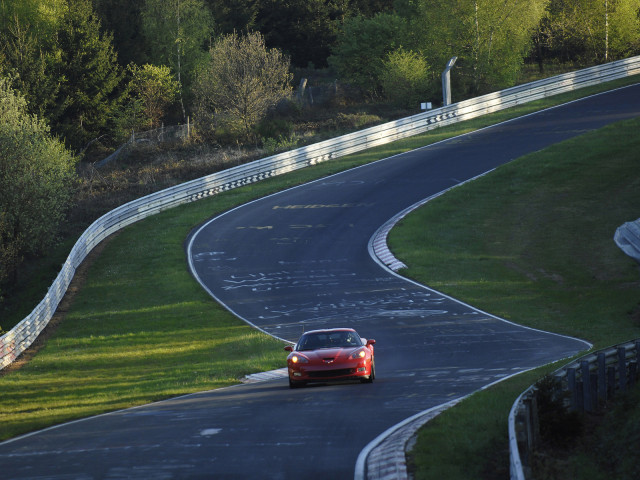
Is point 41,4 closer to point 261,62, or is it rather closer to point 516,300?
point 261,62

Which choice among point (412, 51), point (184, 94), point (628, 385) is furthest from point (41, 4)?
point (628, 385)

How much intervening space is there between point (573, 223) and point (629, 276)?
7.99m

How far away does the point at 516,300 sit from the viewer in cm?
2772

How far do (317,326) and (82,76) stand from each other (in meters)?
51.6

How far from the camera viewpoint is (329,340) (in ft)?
61.7

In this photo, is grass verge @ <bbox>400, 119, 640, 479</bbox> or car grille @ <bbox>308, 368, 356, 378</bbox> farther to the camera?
car grille @ <bbox>308, 368, 356, 378</bbox>

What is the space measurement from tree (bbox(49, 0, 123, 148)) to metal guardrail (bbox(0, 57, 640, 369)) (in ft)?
84.8

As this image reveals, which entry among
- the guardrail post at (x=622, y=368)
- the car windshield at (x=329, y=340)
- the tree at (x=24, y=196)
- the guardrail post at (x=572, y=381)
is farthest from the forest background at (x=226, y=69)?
the guardrail post at (x=572, y=381)

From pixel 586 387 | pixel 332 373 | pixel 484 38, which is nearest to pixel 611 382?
pixel 586 387

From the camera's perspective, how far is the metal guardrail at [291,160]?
3181cm

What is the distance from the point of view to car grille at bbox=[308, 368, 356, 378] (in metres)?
17.7

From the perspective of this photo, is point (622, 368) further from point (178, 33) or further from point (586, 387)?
point (178, 33)

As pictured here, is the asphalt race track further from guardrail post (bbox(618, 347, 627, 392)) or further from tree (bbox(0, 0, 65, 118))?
tree (bbox(0, 0, 65, 118))

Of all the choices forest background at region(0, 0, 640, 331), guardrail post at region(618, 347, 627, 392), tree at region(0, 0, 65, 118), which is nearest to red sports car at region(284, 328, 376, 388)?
guardrail post at region(618, 347, 627, 392)
